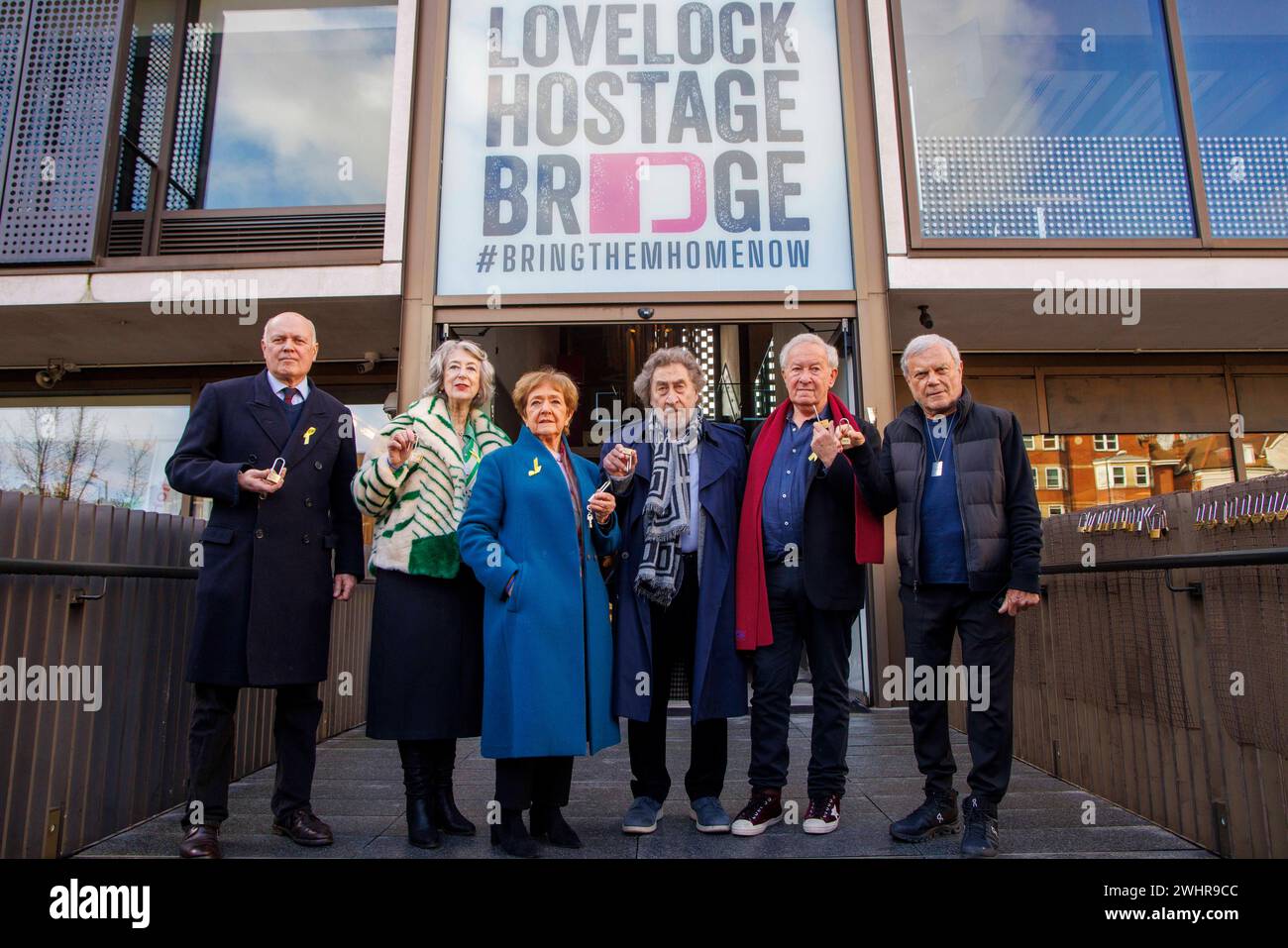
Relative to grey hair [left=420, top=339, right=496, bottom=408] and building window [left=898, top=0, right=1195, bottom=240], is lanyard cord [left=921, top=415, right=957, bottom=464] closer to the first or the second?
grey hair [left=420, top=339, right=496, bottom=408]

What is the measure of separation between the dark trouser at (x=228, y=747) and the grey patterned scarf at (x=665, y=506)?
4.88 ft

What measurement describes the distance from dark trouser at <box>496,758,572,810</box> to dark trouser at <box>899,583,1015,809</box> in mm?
1455

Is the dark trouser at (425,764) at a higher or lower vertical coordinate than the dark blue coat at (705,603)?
lower

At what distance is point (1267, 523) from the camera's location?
3.07 meters

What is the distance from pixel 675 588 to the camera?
3.47m

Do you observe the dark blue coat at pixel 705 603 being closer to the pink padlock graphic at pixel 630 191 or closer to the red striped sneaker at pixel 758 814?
Answer: the red striped sneaker at pixel 758 814

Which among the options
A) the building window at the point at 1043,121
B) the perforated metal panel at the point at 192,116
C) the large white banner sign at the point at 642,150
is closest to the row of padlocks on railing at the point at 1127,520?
the large white banner sign at the point at 642,150

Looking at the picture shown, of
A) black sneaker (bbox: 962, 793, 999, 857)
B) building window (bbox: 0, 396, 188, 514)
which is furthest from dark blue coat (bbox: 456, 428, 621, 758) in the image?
building window (bbox: 0, 396, 188, 514)

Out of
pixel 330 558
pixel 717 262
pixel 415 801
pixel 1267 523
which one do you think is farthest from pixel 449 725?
pixel 717 262

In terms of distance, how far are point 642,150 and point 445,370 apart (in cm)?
450

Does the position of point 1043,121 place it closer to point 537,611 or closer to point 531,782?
point 537,611

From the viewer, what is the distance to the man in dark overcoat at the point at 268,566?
10.8 feet
